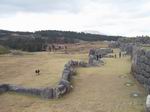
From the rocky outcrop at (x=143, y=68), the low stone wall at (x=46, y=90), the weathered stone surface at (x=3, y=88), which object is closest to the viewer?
the low stone wall at (x=46, y=90)

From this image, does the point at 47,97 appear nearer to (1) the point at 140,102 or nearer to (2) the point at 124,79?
(1) the point at 140,102

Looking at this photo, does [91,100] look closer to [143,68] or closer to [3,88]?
[143,68]

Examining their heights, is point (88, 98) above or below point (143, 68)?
below

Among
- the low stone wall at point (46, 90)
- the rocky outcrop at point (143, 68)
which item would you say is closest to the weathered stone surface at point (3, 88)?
the low stone wall at point (46, 90)

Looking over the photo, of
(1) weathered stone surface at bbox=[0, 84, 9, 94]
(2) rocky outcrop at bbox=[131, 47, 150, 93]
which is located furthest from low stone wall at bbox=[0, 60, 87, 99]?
(2) rocky outcrop at bbox=[131, 47, 150, 93]

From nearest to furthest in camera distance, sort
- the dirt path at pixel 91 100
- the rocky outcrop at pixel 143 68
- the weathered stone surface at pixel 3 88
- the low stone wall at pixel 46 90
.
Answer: the dirt path at pixel 91 100
the low stone wall at pixel 46 90
the rocky outcrop at pixel 143 68
the weathered stone surface at pixel 3 88

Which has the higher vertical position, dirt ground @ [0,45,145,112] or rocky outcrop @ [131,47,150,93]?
rocky outcrop @ [131,47,150,93]

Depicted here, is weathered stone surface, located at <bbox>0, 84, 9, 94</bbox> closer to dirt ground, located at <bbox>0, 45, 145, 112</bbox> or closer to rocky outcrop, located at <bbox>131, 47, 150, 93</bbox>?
dirt ground, located at <bbox>0, 45, 145, 112</bbox>

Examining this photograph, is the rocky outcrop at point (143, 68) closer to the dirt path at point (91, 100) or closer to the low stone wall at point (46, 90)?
the dirt path at point (91, 100)

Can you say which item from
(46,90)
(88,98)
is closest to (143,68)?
(88,98)

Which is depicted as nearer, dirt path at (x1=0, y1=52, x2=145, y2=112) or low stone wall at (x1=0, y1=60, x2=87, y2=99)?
dirt path at (x1=0, y1=52, x2=145, y2=112)

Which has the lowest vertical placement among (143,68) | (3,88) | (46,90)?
(3,88)

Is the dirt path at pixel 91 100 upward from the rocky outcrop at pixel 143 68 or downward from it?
downward

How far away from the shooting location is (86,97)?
869 inches
